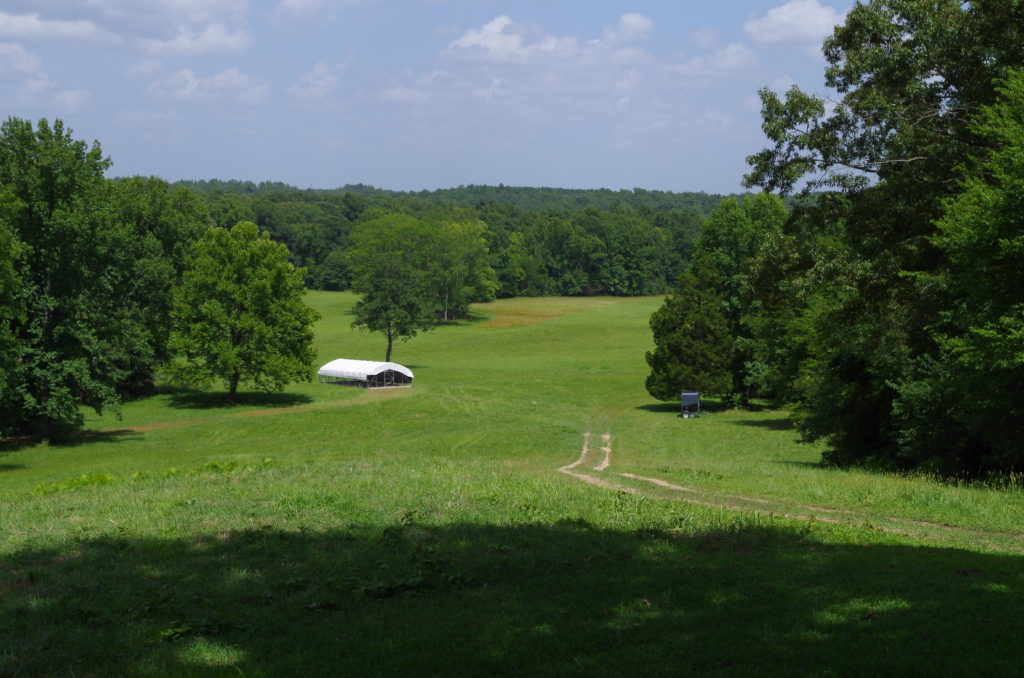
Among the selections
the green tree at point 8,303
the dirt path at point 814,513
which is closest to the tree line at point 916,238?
the dirt path at point 814,513

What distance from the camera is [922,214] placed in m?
27.0

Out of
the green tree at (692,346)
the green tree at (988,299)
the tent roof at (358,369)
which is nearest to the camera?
the green tree at (988,299)

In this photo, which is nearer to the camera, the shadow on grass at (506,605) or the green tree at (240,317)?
the shadow on grass at (506,605)

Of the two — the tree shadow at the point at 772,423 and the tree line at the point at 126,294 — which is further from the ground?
the tree line at the point at 126,294

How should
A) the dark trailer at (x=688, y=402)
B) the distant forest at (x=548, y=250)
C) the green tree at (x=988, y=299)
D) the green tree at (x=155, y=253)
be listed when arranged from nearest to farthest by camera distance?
the green tree at (x=988, y=299)
the dark trailer at (x=688, y=402)
the green tree at (x=155, y=253)
the distant forest at (x=548, y=250)

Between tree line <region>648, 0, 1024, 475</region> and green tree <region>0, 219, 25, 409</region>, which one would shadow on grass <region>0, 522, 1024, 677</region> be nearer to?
tree line <region>648, 0, 1024, 475</region>

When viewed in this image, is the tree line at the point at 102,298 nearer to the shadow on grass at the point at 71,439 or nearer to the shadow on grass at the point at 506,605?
the shadow on grass at the point at 71,439

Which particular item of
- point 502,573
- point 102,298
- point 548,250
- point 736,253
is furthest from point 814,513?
point 548,250

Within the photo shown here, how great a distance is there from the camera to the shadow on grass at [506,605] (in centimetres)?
732

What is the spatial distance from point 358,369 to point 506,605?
62.4 metres

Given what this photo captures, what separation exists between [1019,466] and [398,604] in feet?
65.0

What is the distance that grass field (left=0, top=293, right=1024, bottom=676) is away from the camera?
749 cm

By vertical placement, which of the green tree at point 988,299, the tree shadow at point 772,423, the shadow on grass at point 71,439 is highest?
the green tree at point 988,299

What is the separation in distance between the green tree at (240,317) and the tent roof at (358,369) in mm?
8255
